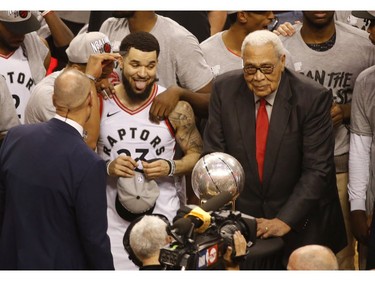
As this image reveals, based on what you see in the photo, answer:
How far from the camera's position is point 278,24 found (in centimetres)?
617

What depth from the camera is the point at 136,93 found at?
5.23 metres

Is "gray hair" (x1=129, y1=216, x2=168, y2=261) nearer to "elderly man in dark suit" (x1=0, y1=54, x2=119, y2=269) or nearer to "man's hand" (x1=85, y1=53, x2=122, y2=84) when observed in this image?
"elderly man in dark suit" (x1=0, y1=54, x2=119, y2=269)

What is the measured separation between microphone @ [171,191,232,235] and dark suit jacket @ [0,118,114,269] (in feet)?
1.93

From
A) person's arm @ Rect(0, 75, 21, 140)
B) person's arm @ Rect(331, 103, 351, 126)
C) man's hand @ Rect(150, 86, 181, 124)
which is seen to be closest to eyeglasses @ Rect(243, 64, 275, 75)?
→ man's hand @ Rect(150, 86, 181, 124)

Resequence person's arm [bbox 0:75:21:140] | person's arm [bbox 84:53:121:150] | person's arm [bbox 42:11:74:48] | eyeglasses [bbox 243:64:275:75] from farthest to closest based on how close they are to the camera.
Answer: person's arm [bbox 42:11:74:48] → person's arm [bbox 0:75:21:140] → person's arm [bbox 84:53:121:150] → eyeglasses [bbox 243:64:275:75]

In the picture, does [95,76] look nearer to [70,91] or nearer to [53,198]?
Answer: [70,91]

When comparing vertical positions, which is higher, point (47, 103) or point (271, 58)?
point (271, 58)

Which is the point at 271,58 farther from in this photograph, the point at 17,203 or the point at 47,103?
the point at 17,203

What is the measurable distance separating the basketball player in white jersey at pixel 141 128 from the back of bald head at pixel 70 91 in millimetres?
851

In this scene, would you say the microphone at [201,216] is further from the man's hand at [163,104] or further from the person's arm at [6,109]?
the person's arm at [6,109]

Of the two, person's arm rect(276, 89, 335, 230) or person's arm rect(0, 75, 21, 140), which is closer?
person's arm rect(276, 89, 335, 230)

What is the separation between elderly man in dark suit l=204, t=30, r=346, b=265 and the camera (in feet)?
16.1

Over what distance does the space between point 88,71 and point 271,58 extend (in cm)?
92
